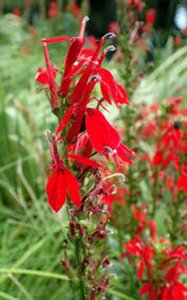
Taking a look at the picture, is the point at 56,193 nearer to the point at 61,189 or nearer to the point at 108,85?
the point at 61,189

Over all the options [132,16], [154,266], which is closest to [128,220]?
[154,266]

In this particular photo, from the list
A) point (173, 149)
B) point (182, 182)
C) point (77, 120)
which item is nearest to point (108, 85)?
point (77, 120)

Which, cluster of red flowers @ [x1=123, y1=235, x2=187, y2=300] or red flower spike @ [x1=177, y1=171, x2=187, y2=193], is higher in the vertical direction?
red flower spike @ [x1=177, y1=171, x2=187, y2=193]

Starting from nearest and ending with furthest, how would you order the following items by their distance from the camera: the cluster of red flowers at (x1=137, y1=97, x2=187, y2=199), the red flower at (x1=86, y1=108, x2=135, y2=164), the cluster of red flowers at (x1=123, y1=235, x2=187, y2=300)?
the red flower at (x1=86, y1=108, x2=135, y2=164)
the cluster of red flowers at (x1=123, y1=235, x2=187, y2=300)
the cluster of red flowers at (x1=137, y1=97, x2=187, y2=199)

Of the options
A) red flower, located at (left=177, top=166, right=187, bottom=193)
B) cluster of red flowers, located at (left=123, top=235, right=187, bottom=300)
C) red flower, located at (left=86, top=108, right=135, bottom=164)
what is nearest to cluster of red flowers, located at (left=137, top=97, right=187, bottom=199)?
red flower, located at (left=177, top=166, right=187, bottom=193)

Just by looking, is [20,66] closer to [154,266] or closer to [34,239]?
[34,239]

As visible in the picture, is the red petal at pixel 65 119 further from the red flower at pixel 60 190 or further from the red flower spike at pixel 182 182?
the red flower spike at pixel 182 182

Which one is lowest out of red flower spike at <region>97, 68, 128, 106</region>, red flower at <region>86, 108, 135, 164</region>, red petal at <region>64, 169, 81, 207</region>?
red petal at <region>64, 169, 81, 207</region>

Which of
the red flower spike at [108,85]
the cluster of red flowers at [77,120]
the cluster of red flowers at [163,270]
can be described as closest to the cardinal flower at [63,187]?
the cluster of red flowers at [77,120]

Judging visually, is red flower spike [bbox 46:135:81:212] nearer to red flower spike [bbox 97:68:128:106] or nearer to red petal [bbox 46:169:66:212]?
red petal [bbox 46:169:66:212]
